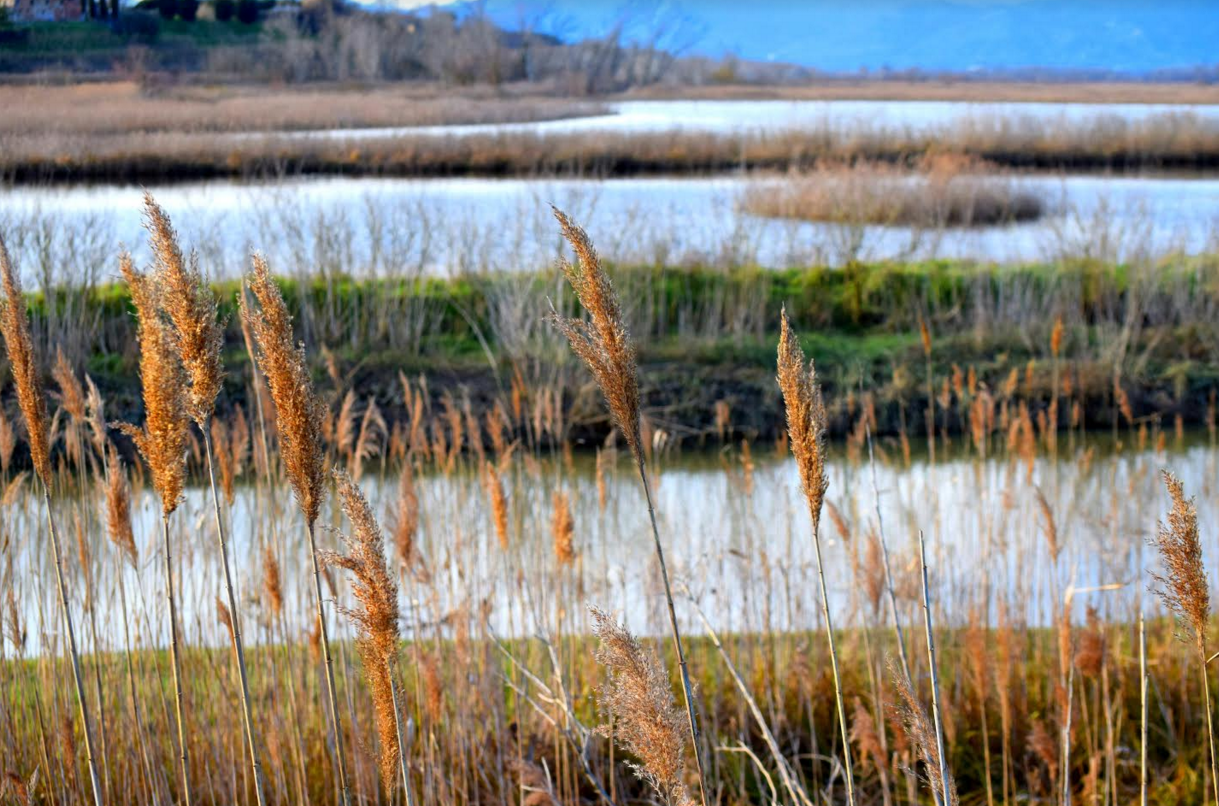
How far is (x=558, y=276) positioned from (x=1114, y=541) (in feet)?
16.3

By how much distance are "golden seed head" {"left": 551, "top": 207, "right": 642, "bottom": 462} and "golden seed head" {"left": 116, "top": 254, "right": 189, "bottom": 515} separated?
0.50 metres

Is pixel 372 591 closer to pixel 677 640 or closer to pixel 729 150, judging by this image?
pixel 677 640

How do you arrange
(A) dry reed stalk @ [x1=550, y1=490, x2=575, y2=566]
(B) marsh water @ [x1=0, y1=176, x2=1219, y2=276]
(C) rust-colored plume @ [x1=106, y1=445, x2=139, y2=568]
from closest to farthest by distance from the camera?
(C) rust-colored plume @ [x1=106, y1=445, x2=139, y2=568] < (A) dry reed stalk @ [x1=550, y1=490, x2=575, y2=566] < (B) marsh water @ [x1=0, y1=176, x2=1219, y2=276]

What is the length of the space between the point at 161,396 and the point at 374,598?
381mm

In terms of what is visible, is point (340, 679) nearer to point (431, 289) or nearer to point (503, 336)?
point (503, 336)

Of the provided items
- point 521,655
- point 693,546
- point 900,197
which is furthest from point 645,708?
point 900,197

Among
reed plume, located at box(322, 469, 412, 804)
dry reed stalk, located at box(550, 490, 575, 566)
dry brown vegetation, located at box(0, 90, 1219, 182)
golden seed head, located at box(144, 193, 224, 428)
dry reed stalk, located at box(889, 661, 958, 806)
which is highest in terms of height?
dry brown vegetation, located at box(0, 90, 1219, 182)

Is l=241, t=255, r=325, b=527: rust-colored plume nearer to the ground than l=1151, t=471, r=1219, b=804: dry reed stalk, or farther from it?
farther from it

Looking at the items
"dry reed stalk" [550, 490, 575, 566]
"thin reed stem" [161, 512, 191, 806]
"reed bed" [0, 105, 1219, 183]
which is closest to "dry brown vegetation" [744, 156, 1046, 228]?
"reed bed" [0, 105, 1219, 183]

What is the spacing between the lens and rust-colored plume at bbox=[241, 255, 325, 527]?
1248 mm

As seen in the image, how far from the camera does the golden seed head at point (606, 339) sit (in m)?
1.20

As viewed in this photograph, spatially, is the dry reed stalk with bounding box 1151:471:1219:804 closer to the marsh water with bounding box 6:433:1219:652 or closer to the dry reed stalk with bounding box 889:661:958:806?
the dry reed stalk with bounding box 889:661:958:806

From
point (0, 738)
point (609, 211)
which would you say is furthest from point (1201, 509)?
point (609, 211)

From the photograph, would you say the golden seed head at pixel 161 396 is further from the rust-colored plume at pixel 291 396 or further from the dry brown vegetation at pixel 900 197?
the dry brown vegetation at pixel 900 197
